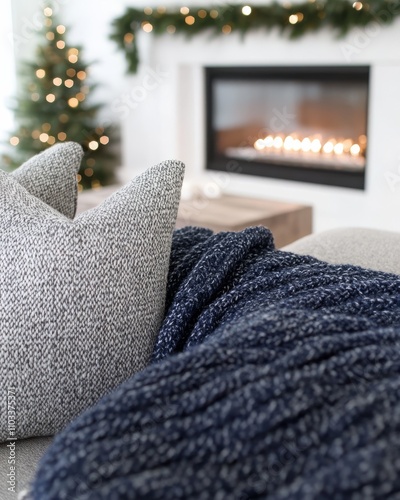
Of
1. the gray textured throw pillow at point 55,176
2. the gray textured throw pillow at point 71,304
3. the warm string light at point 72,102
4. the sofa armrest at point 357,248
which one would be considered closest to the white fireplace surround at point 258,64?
the warm string light at point 72,102

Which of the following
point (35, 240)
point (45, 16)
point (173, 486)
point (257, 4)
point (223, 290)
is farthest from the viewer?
point (45, 16)

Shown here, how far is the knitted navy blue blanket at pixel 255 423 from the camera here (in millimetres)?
566

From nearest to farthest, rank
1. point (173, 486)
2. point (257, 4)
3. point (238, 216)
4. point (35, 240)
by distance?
point (173, 486) < point (35, 240) < point (238, 216) < point (257, 4)

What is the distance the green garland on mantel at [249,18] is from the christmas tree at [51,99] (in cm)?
31

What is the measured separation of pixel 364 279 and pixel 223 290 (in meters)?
0.19

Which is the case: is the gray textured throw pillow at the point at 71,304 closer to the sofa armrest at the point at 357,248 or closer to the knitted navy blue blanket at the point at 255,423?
the knitted navy blue blanket at the point at 255,423

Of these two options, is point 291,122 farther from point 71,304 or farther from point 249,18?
point 71,304

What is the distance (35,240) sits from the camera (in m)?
0.83

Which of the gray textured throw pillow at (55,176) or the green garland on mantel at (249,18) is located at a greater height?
the green garland on mantel at (249,18)

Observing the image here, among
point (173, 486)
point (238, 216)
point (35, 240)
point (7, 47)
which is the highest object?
point (7, 47)

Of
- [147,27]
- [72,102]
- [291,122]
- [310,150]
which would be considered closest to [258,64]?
[291,122]

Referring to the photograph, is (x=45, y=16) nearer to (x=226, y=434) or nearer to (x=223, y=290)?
(x=223, y=290)

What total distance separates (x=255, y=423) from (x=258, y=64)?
11.1 feet

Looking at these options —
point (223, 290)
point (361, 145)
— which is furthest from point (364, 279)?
point (361, 145)
